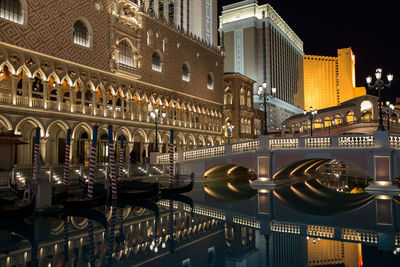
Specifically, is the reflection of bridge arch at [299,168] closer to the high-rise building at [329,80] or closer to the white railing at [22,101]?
the white railing at [22,101]

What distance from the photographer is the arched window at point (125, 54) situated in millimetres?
24406

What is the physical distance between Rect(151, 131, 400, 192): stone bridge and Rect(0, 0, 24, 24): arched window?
1146 centimetres

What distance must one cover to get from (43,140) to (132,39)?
10.6 meters

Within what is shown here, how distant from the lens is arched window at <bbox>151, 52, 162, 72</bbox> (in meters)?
27.8

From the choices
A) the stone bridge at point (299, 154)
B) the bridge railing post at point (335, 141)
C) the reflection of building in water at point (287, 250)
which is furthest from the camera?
the bridge railing post at point (335, 141)

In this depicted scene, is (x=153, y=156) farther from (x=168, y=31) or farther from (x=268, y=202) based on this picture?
(x=168, y=31)

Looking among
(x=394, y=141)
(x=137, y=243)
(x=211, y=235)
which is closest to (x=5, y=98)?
(x=137, y=243)

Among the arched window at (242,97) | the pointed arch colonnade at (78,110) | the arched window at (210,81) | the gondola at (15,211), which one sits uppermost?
the arched window at (210,81)

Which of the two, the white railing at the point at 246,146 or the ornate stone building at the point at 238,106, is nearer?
the white railing at the point at 246,146

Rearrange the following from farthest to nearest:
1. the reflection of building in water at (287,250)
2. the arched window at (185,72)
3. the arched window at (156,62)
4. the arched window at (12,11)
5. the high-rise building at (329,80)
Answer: the high-rise building at (329,80)
the arched window at (185,72)
the arched window at (156,62)
the arched window at (12,11)
the reflection of building in water at (287,250)

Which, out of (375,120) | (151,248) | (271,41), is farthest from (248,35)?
(151,248)

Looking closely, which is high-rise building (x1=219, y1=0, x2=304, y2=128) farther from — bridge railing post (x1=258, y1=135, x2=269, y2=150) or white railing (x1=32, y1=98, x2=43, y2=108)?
white railing (x1=32, y1=98, x2=43, y2=108)

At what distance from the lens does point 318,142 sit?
50.8ft

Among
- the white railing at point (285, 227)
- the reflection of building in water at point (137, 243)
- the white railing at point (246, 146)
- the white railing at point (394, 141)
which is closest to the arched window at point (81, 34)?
the white railing at point (246, 146)
